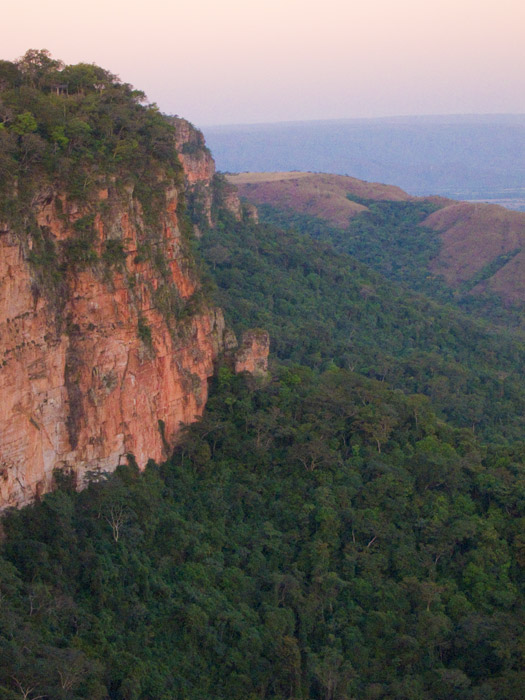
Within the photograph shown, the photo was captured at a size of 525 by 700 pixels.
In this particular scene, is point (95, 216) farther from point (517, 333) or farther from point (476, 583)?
point (517, 333)

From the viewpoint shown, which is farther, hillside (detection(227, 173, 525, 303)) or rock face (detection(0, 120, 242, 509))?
hillside (detection(227, 173, 525, 303))

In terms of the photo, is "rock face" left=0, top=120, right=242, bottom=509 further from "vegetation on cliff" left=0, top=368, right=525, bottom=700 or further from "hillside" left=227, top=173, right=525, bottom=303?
"hillside" left=227, top=173, right=525, bottom=303

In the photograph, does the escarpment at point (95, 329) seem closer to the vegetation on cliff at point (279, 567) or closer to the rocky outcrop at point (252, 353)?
the vegetation on cliff at point (279, 567)

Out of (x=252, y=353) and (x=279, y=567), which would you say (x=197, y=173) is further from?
(x=279, y=567)

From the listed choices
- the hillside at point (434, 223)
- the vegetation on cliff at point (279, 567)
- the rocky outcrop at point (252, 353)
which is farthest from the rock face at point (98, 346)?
the hillside at point (434, 223)

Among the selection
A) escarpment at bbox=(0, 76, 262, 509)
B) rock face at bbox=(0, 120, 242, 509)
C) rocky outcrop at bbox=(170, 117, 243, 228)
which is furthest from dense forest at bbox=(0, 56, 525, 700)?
rocky outcrop at bbox=(170, 117, 243, 228)
